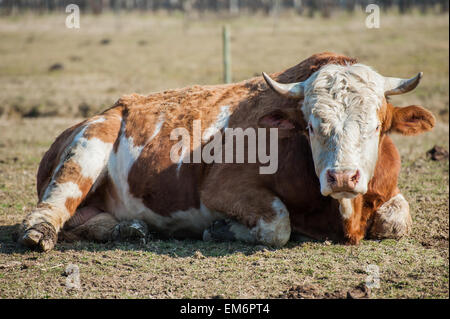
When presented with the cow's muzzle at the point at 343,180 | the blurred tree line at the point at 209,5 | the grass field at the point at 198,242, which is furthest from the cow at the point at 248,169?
the blurred tree line at the point at 209,5

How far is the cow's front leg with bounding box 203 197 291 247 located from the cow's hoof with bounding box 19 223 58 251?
60.9 inches

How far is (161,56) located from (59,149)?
54.4 ft

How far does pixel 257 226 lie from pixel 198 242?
2.30 ft

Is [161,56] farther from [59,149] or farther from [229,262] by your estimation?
[229,262]

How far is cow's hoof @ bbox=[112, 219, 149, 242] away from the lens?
18.7 ft

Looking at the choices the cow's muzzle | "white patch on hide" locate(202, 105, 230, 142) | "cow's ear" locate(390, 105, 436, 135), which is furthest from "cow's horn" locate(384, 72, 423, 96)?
"white patch on hide" locate(202, 105, 230, 142)

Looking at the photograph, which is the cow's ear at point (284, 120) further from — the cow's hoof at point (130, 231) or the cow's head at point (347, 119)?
the cow's hoof at point (130, 231)

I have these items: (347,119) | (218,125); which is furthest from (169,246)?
(347,119)

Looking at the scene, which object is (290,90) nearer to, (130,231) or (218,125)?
(218,125)

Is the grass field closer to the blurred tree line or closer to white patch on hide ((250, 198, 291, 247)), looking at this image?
white patch on hide ((250, 198, 291, 247))

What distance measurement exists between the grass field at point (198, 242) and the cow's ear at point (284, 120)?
1.08m

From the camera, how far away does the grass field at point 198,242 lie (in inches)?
171

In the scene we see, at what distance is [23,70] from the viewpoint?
2061cm
